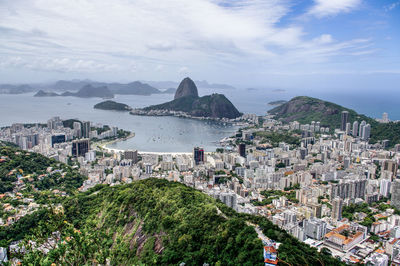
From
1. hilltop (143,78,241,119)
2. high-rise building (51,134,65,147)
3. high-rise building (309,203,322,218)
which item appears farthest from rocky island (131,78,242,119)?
high-rise building (309,203,322,218)

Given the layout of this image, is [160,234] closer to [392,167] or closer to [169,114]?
[392,167]

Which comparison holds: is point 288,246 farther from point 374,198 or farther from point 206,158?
point 206,158

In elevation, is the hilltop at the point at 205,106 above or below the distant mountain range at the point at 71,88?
below

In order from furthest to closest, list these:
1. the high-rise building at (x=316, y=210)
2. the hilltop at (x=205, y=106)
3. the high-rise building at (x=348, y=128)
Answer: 1. the hilltop at (x=205, y=106)
2. the high-rise building at (x=348, y=128)
3. the high-rise building at (x=316, y=210)

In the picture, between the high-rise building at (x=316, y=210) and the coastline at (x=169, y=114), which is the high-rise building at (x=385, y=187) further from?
the coastline at (x=169, y=114)

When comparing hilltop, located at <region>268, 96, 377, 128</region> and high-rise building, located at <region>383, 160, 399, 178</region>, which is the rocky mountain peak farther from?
high-rise building, located at <region>383, 160, 399, 178</region>

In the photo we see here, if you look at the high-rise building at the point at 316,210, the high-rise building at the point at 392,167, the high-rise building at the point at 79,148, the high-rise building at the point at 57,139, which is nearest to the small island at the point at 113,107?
the high-rise building at the point at 57,139

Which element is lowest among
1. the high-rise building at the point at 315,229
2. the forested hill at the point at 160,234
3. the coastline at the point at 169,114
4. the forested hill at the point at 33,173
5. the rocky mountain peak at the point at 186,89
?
the high-rise building at the point at 315,229

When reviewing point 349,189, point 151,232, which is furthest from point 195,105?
point 151,232
